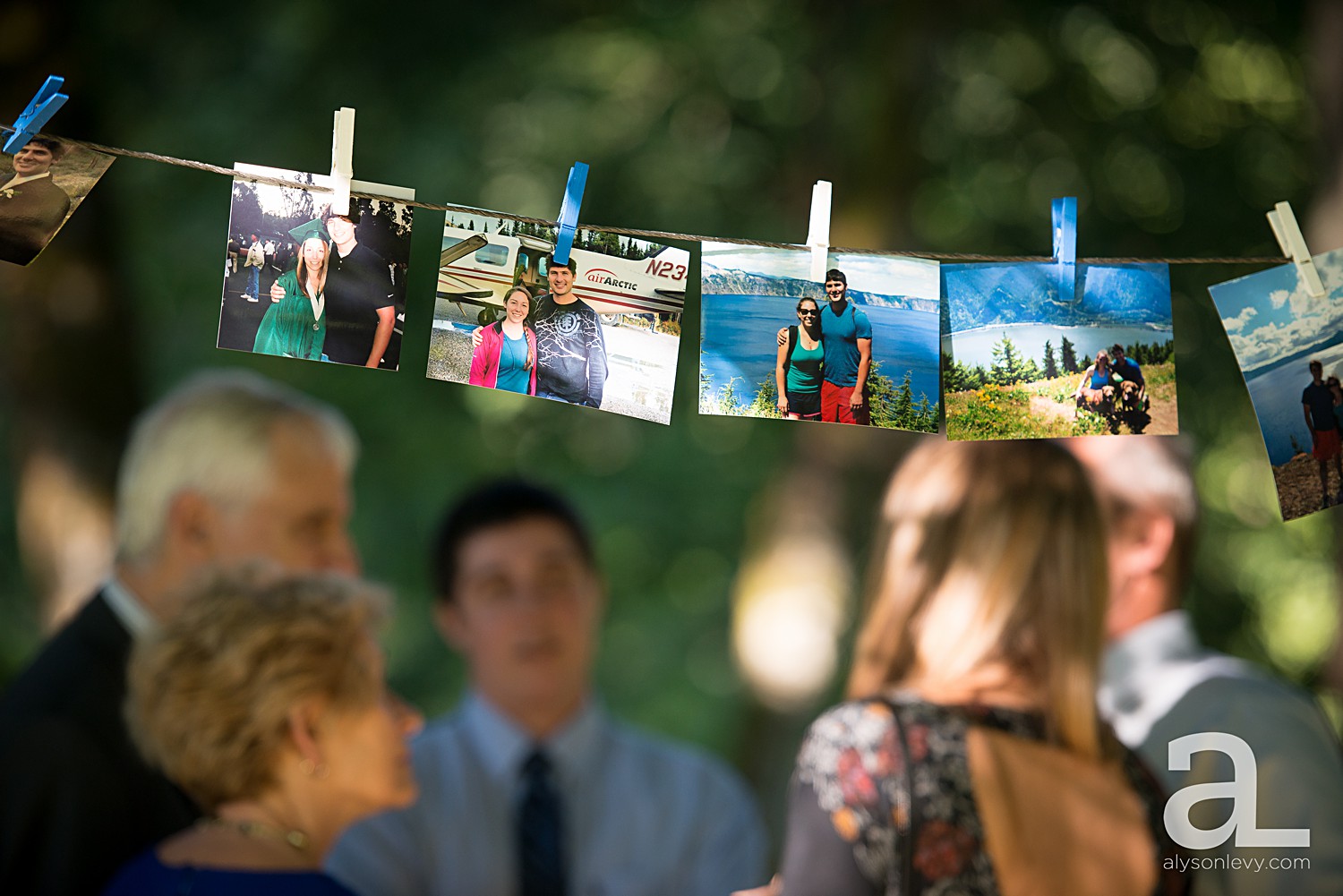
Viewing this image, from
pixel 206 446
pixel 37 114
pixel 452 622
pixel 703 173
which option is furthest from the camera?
pixel 703 173

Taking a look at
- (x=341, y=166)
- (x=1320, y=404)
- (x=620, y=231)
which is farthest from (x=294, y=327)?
(x=1320, y=404)

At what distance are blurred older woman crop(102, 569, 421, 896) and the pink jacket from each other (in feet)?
1.33

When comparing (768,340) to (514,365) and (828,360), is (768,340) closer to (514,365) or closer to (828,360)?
(828,360)

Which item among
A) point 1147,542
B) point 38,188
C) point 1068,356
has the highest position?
point 38,188

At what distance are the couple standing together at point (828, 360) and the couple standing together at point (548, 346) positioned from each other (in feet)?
1.00

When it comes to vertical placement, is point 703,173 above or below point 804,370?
above

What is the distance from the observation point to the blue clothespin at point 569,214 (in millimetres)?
1707

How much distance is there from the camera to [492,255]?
5.88 feet

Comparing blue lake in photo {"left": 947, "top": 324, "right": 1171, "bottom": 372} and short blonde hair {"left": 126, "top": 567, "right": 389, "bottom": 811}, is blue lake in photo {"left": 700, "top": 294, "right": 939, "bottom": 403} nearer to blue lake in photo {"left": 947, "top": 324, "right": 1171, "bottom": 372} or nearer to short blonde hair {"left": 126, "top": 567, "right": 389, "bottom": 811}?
blue lake in photo {"left": 947, "top": 324, "right": 1171, "bottom": 372}

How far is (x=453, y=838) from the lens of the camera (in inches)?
87.3

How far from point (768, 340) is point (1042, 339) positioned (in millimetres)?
447

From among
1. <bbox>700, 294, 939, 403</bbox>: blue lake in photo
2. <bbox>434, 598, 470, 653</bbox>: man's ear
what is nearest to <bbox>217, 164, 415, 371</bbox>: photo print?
<bbox>700, 294, 939, 403</bbox>: blue lake in photo

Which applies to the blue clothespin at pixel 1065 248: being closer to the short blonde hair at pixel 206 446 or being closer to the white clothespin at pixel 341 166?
the white clothespin at pixel 341 166

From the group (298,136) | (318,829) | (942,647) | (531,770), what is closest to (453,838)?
(531,770)
